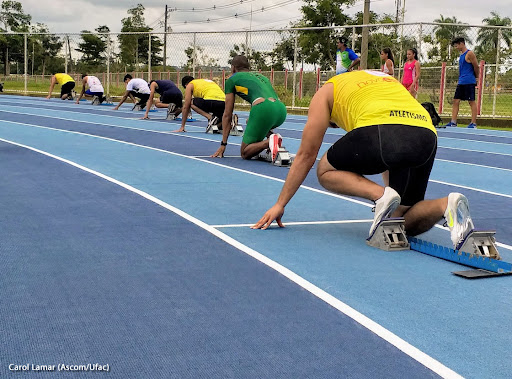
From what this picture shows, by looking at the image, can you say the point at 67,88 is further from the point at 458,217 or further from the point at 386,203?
the point at 458,217

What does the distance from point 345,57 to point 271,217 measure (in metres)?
12.5

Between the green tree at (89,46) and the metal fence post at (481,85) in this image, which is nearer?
the metal fence post at (481,85)

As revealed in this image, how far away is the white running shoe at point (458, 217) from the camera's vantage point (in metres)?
4.55

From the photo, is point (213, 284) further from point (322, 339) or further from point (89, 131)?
point (89, 131)

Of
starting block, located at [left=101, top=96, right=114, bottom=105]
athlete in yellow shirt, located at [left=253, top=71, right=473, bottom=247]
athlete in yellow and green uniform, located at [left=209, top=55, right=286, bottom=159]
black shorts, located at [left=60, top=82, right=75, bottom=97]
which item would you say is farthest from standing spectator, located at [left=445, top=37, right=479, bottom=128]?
black shorts, located at [left=60, top=82, right=75, bottom=97]

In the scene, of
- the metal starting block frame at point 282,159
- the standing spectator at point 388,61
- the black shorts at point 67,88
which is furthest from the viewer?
the black shorts at point 67,88

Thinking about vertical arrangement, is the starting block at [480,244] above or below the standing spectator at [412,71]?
below

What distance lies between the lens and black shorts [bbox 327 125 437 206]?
184 inches

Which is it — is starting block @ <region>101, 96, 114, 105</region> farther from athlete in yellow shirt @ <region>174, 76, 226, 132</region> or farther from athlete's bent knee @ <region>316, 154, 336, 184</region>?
athlete's bent knee @ <region>316, 154, 336, 184</region>

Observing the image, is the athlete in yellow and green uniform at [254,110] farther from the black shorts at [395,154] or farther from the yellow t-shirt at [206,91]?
the black shorts at [395,154]

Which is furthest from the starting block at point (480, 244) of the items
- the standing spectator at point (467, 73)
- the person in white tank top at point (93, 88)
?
the person in white tank top at point (93, 88)

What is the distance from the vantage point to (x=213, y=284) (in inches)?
155

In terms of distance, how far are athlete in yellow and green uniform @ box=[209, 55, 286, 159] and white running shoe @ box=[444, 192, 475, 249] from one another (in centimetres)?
546

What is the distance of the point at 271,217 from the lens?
525cm
